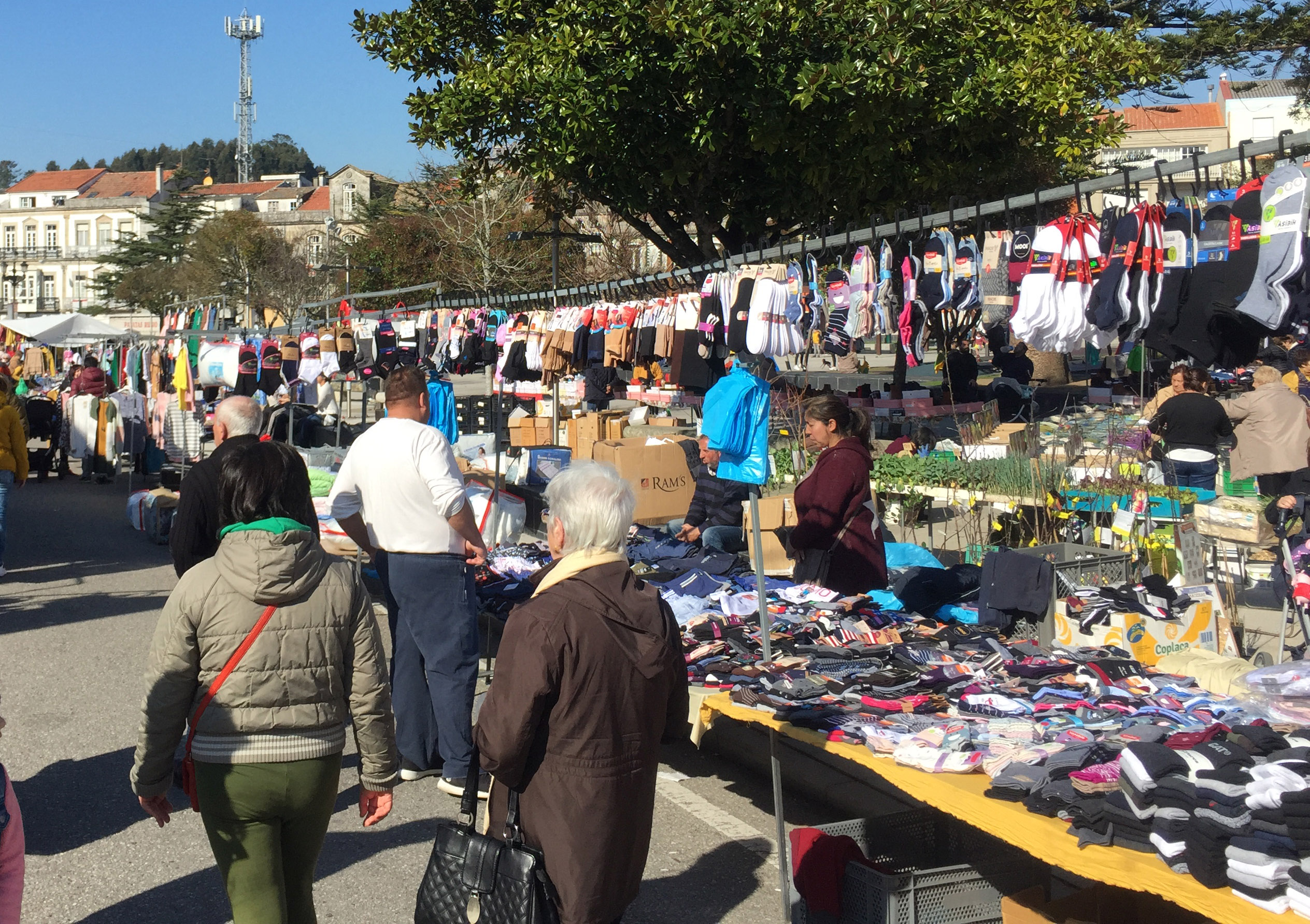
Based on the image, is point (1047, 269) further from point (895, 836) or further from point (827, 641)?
point (895, 836)

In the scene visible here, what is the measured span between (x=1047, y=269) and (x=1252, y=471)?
4360mm

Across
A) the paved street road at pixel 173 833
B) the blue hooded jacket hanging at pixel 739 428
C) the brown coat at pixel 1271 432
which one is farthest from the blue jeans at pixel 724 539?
the brown coat at pixel 1271 432

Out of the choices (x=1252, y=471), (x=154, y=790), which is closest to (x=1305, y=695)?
(x=154, y=790)

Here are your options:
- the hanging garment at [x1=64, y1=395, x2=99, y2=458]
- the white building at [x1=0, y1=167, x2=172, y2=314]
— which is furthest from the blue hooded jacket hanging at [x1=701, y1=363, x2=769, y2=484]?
the white building at [x1=0, y1=167, x2=172, y2=314]

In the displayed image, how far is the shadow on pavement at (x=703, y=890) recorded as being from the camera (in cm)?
426

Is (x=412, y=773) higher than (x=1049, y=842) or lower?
lower

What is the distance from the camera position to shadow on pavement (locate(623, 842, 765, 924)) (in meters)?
4.26

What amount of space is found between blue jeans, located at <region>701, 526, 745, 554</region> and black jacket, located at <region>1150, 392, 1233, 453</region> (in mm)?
4392

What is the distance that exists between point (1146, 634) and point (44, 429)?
17827 mm

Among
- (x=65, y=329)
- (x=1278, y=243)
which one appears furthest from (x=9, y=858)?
(x=65, y=329)

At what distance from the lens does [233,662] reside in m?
3.01

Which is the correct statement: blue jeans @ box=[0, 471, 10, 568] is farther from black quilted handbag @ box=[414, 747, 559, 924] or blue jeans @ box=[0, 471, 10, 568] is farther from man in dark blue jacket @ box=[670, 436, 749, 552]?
black quilted handbag @ box=[414, 747, 559, 924]

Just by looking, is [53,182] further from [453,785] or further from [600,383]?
[453,785]

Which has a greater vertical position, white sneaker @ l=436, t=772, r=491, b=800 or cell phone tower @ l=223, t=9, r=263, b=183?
cell phone tower @ l=223, t=9, r=263, b=183
